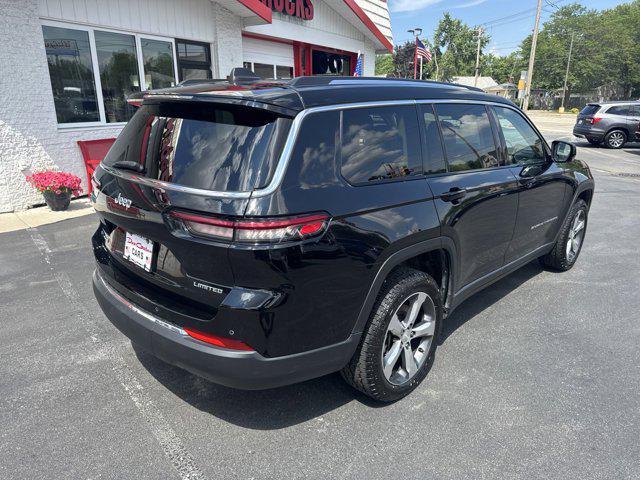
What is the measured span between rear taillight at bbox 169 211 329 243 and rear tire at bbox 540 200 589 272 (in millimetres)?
3591

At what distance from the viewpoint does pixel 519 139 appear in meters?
3.92

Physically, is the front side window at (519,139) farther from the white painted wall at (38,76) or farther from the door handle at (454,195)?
the white painted wall at (38,76)

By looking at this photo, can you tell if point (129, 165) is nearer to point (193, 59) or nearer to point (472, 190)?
point (472, 190)

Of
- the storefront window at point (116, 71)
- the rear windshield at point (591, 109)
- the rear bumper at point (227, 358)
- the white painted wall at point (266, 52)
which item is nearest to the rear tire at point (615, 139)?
the rear windshield at point (591, 109)

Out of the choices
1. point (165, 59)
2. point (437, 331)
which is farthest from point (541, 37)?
point (437, 331)

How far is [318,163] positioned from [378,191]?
42 centimetres

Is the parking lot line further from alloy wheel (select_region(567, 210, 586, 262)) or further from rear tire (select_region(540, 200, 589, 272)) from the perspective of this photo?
alloy wheel (select_region(567, 210, 586, 262))

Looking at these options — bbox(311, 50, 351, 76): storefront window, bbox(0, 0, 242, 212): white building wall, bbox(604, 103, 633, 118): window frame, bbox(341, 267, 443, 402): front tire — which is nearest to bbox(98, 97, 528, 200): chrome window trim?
bbox(341, 267, 443, 402): front tire

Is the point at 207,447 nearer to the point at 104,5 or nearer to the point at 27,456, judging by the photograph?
the point at 27,456

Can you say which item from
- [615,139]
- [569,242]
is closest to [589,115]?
[615,139]

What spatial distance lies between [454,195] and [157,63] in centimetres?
785

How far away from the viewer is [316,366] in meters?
2.31

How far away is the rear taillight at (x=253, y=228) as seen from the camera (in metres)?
2.00

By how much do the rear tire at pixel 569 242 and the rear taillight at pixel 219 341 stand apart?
12.6 feet
